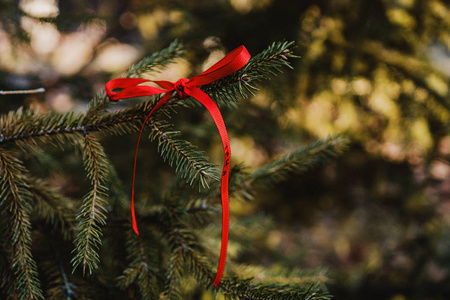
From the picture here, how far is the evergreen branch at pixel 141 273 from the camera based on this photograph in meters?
0.73

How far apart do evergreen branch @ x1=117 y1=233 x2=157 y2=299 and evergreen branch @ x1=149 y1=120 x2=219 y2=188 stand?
0.32m

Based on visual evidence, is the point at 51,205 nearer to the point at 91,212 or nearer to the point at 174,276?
the point at 91,212

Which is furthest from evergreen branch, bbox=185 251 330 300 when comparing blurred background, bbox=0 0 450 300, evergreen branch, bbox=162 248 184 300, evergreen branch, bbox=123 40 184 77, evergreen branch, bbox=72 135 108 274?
blurred background, bbox=0 0 450 300

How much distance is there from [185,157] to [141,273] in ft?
1.18

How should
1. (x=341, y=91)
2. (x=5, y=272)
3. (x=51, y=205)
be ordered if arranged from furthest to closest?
(x=341, y=91) → (x=51, y=205) → (x=5, y=272)

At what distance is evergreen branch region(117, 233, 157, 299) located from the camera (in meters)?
0.73

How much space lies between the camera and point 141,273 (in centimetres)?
74

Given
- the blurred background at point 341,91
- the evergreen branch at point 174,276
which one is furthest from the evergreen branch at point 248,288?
the blurred background at point 341,91

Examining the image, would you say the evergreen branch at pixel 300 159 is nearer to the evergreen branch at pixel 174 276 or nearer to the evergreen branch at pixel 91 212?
the evergreen branch at pixel 174 276

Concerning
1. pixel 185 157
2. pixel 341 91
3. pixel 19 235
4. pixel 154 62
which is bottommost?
pixel 19 235

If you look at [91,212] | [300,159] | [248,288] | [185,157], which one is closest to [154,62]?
[185,157]

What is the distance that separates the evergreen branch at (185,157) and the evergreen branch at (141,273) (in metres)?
0.32

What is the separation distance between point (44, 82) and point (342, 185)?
8.06ft

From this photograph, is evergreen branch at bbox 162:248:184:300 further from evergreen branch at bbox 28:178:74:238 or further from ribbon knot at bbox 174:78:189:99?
ribbon knot at bbox 174:78:189:99
